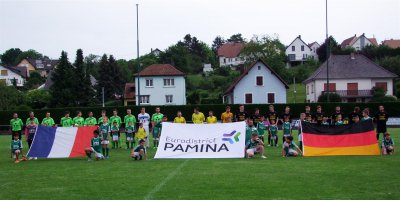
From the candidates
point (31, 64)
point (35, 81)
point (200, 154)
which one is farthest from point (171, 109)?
point (31, 64)

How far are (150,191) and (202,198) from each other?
4.67ft

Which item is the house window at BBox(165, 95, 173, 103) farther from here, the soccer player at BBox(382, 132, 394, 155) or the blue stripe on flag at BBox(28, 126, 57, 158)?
the soccer player at BBox(382, 132, 394, 155)

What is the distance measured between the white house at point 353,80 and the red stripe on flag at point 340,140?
4974 cm

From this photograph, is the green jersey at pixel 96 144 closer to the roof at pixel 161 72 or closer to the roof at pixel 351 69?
the roof at pixel 351 69

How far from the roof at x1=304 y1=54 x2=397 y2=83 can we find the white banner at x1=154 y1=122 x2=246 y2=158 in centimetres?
5097

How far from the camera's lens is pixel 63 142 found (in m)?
19.3

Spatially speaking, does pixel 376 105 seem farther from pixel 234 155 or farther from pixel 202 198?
pixel 202 198

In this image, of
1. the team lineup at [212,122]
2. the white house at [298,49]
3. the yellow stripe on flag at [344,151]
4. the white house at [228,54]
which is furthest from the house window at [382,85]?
the white house at [228,54]

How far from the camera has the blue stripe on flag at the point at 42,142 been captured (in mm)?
18969

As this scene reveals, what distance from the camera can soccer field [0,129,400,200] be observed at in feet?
34.4

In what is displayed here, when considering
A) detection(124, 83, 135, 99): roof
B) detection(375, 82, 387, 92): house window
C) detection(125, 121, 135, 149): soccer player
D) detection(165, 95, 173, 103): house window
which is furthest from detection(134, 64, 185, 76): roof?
detection(125, 121, 135, 149): soccer player

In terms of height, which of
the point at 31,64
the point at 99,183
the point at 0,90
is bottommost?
the point at 99,183

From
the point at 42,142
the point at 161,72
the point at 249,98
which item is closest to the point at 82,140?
the point at 42,142

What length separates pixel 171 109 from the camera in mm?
49281
